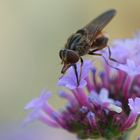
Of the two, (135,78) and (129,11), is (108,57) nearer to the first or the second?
(135,78)

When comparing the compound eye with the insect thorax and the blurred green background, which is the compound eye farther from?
the blurred green background

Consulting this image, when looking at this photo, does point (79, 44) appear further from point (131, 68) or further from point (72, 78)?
point (131, 68)

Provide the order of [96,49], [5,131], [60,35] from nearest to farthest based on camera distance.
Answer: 1. [96,49]
2. [5,131]
3. [60,35]

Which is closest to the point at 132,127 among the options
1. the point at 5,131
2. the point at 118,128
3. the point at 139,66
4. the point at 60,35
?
the point at 118,128

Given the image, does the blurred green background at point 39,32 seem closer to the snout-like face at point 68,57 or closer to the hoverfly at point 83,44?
the hoverfly at point 83,44

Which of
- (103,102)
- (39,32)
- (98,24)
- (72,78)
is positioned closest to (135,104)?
(103,102)

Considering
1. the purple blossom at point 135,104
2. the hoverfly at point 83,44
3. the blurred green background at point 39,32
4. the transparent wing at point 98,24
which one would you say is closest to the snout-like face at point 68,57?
the hoverfly at point 83,44
